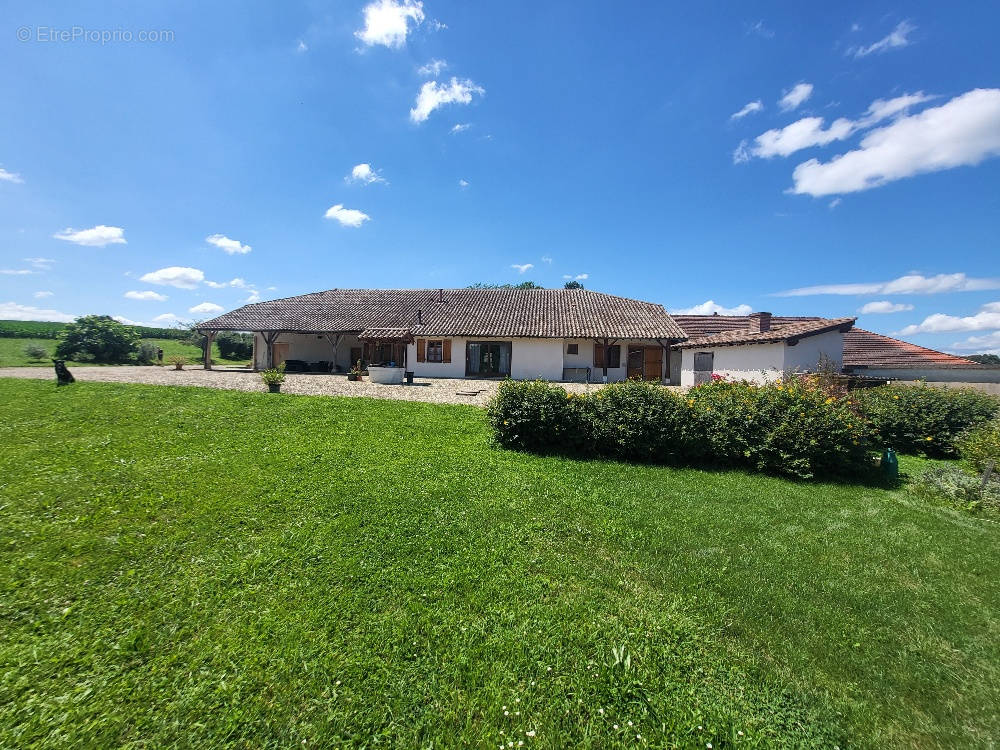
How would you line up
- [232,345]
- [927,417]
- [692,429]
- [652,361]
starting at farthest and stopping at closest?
1. [232,345]
2. [652,361]
3. [927,417]
4. [692,429]

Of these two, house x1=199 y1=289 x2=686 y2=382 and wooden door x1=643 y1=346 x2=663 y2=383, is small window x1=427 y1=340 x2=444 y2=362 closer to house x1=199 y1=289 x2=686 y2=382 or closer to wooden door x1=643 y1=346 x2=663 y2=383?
house x1=199 y1=289 x2=686 y2=382

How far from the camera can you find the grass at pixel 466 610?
7.34ft

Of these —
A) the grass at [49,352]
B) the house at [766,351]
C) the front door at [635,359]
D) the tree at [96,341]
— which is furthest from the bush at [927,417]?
the tree at [96,341]

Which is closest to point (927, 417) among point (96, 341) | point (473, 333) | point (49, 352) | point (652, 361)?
point (652, 361)

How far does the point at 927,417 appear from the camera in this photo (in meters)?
9.36

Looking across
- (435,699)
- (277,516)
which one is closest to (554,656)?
(435,699)

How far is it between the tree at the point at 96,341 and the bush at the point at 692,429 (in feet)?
112

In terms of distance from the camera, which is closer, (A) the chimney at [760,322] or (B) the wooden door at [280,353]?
(A) the chimney at [760,322]

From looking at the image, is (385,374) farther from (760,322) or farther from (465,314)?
(760,322)

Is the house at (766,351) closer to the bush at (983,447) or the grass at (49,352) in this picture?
the bush at (983,447)

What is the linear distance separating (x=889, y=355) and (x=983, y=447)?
15.9 meters

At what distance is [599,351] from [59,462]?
20.1m

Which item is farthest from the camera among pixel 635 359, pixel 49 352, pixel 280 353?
pixel 49 352

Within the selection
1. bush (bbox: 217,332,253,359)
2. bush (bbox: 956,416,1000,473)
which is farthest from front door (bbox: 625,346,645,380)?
bush (bbox: 217,332,253,359)
